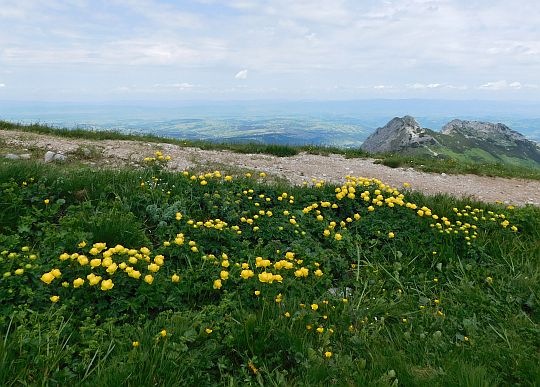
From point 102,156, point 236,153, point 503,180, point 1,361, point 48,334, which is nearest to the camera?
point 1,361

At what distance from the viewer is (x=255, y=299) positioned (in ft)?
13.2

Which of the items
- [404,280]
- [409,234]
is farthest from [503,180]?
[404,280]

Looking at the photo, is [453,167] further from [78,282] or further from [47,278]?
[47,278]

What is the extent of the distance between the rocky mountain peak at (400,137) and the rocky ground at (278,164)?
A: 25.4 meters

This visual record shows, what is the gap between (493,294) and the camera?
193 inches

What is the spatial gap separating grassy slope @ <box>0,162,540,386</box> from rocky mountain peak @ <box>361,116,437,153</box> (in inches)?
1302

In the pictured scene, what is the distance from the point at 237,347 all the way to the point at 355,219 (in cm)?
353

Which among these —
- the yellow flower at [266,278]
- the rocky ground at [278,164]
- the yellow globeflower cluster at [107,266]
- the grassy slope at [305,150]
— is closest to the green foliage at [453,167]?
the grassy slope at [305,150]

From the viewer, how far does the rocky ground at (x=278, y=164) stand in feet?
34.2

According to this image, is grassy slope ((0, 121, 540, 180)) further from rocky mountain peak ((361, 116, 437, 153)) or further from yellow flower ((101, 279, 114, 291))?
rocky mountain peak ((361, 116, 437, 153))

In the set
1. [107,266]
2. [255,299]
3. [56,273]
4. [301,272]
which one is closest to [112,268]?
[107,266]

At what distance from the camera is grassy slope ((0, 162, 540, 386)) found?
3.04m

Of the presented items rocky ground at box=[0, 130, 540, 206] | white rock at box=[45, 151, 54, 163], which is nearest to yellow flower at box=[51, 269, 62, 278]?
rocky ground at box=[0, 130, 540, 206]

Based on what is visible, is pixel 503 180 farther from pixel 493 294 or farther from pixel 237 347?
pixel 237 347
